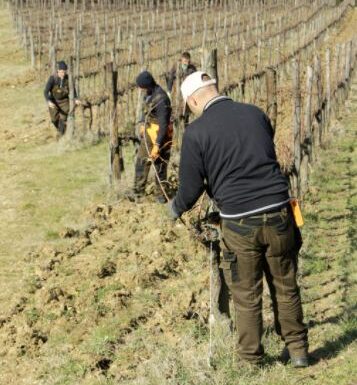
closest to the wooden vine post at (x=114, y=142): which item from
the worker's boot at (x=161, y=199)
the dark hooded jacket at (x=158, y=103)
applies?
the worker's boot at (x=161, y=199)

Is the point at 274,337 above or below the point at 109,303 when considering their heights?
above

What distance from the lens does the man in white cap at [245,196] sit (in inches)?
142

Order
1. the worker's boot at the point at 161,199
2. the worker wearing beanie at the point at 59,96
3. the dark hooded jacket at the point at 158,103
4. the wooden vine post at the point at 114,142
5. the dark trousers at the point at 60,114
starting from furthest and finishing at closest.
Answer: the dark trousers at the point at 60,114 → the worker wearing beanie at the point at 59,96 → the wooden vine post at the point at 114,142 → the worker's boot at the point at 161,199 → the dark hooded jacket at the point at 158,103

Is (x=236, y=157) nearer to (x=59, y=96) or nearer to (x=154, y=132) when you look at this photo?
(x=154, y=132)

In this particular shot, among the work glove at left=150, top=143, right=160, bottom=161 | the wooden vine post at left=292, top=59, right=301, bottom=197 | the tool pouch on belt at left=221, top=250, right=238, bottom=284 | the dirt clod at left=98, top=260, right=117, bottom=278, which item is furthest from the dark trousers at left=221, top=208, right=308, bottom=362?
the work glove at left=150, top=143, right=160, bottom=161

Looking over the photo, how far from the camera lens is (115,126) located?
28.3 ft

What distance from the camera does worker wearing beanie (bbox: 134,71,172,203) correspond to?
767 cm

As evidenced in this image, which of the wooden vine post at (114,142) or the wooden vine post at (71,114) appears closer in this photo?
the wooden vine post at (114,142)

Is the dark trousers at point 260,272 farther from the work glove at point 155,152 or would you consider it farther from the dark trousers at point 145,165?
the dark trousers at point 145,165

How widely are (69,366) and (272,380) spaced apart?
5.39ft

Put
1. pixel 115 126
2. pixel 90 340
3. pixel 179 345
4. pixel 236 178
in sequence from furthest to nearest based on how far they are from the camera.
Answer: pixel 115 126, pixel 90 340, pixel 179 345, pixel 236 178

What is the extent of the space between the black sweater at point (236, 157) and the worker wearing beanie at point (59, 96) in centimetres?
822

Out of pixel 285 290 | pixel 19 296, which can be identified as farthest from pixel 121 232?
pixel 285 290

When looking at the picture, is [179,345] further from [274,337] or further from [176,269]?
[176,269]
